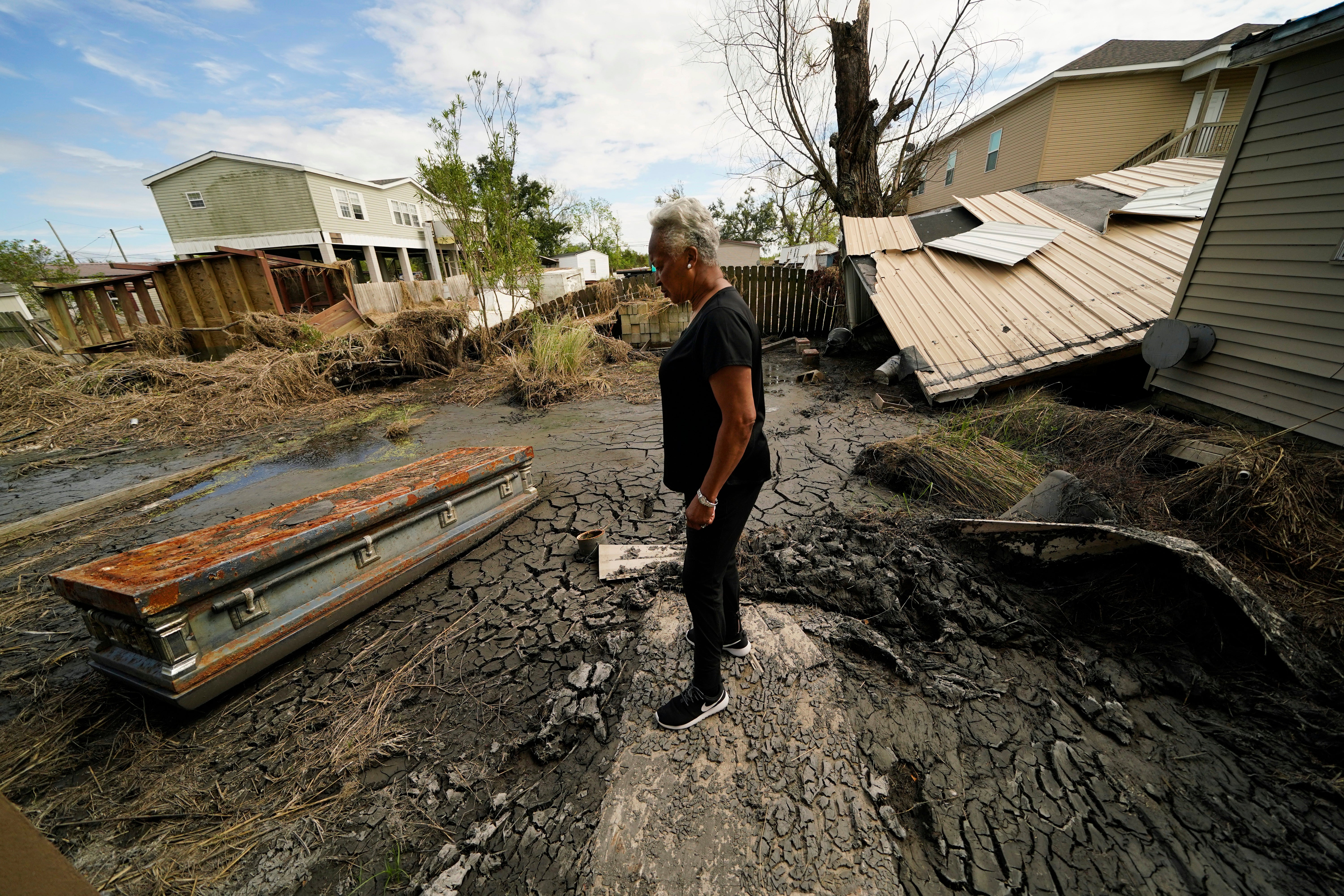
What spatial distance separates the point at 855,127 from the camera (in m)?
9.96

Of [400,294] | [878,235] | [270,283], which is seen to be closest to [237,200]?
[400,294]

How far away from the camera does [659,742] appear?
1.97m

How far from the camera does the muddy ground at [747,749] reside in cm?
158

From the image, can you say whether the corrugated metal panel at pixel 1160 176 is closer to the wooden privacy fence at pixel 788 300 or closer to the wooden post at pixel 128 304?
the wooden privacy fence at pixel 788 300

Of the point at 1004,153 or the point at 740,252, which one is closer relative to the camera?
the point at 1004,153

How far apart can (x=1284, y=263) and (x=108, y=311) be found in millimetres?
18945

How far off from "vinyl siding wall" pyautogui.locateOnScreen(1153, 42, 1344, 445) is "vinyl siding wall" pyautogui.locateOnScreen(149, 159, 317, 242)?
26.0m

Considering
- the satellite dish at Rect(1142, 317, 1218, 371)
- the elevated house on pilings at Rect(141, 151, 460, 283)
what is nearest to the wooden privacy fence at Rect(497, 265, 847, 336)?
Result: the satellite dish at Rect(1142, 317, 1218, 371)

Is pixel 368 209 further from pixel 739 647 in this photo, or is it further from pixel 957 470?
pixel 739 647

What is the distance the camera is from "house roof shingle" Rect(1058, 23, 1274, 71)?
13695 millimetres

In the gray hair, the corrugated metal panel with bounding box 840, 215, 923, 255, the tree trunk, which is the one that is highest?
the tree trunk

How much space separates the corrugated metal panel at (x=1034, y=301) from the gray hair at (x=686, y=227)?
482 centimetres

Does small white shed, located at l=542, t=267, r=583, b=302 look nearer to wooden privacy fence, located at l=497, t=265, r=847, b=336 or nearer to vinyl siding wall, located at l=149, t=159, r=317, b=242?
wooden privacy fence, located at l=497, t=265, r=847, b=336

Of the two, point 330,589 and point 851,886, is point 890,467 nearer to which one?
point 851,886
